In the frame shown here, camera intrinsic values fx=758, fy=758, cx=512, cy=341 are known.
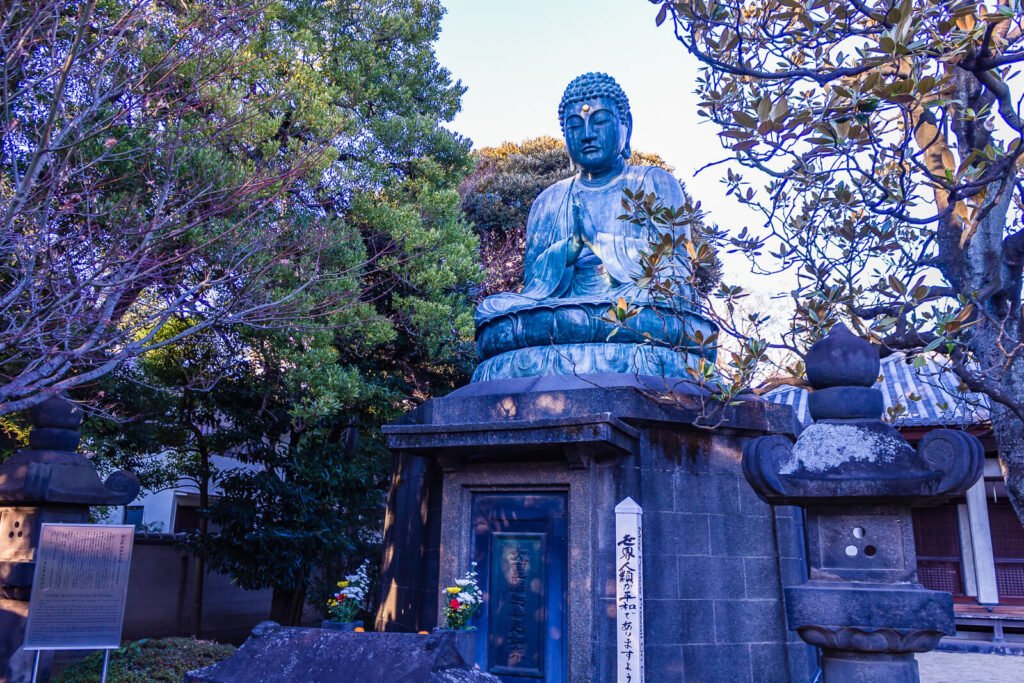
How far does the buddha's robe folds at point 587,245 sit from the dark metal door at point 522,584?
79.5 inches

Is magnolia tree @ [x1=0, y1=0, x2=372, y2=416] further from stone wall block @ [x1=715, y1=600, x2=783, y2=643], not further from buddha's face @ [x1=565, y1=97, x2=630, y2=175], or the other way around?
stone wall block @ [x1=715, y1=600, x2=783, y2=643]

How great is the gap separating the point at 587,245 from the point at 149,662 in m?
5.85

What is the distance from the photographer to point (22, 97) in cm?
785

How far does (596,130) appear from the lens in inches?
320

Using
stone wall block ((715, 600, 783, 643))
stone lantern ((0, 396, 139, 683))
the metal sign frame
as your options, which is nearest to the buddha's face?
stone wall block ((715, 600, 783, 643))

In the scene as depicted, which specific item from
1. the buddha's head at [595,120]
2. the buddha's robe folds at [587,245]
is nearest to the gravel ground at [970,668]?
the buddha's robe folds at [587,245]

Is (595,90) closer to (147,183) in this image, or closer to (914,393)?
(147,183)

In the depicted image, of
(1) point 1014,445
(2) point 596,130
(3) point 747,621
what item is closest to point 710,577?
(3) point 747,621

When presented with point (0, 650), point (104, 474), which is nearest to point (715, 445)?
point (0, 650)

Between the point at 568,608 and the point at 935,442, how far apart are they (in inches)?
124

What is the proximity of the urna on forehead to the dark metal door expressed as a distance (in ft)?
14.2

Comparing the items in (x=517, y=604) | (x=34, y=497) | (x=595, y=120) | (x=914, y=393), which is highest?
(x=595, y=120)

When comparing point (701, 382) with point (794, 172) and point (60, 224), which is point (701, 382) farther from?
point (60, 224)

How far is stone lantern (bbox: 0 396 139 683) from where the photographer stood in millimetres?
6602
